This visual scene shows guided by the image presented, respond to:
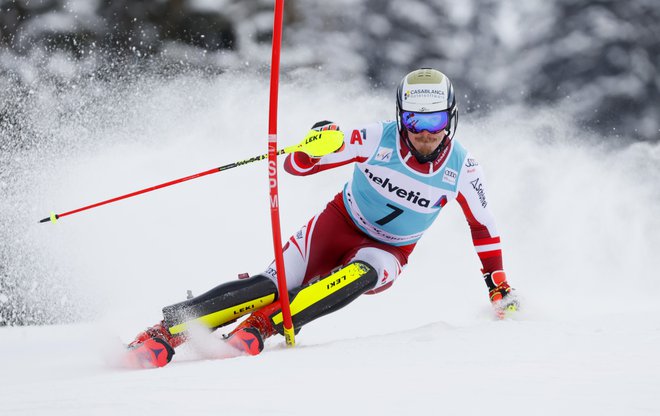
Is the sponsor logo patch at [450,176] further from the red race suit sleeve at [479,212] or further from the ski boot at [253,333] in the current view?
the ski boot at [253,333]

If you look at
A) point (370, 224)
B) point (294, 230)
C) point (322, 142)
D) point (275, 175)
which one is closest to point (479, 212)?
point (370, 224)

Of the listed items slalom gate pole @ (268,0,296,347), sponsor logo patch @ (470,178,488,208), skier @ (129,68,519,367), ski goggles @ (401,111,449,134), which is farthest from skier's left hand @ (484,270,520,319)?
slalom gate pole @ (268,0,296,347)

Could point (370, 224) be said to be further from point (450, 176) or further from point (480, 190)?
point (480, 190)

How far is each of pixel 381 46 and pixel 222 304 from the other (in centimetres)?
834

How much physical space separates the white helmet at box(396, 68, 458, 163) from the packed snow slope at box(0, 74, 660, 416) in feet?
3.19

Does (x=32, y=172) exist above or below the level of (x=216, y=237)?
above

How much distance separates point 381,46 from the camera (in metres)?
10.6

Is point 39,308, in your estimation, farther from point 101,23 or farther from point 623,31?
point 623,31

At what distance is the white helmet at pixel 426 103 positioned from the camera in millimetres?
3115

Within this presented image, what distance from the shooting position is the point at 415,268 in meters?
6.39

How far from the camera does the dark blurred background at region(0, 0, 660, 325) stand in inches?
357

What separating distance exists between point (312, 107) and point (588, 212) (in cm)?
356

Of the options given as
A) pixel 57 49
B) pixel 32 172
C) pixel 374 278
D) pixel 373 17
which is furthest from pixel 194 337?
pixel 373 17

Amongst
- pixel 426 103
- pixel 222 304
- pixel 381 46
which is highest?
pixel 381 46
